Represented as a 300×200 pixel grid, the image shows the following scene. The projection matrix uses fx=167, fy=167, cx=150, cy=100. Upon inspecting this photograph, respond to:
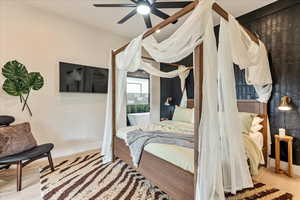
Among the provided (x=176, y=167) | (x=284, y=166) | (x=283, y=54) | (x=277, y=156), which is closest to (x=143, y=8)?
(x=176, y=167)

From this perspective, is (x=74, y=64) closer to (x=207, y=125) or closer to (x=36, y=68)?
(x=36, y=68)

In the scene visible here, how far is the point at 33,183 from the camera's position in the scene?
2.45 m

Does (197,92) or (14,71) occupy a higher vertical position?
(14,71)

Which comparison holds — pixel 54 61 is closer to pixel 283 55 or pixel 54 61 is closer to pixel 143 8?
pixel 143 8

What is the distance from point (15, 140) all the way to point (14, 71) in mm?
1191

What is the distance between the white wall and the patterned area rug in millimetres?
865

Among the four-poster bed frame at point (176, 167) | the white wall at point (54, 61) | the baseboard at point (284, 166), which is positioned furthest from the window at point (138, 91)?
→ the baseboard at point (284, 166)

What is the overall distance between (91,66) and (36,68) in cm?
114

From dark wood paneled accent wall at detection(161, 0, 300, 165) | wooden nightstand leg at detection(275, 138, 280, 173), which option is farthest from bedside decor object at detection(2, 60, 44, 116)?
wooden nightstand leg at detection(275, 138, 280, 173)

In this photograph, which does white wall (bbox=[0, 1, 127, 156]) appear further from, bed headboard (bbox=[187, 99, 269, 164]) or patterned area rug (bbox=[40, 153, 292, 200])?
bed headboard (bbox=[187, 99, 269, 164])

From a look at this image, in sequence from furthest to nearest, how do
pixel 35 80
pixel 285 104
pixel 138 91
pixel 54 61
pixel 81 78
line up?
pixel 138 91 < pixel 81 78 < pixel 54 61 < pixel 35 80 < pixel 285 104

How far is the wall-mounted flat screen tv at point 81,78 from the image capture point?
3.59 meters

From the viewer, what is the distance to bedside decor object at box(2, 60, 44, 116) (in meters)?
2.82

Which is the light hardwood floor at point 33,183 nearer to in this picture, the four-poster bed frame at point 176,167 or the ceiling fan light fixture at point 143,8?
the four-poster bed frame at point 176,167
